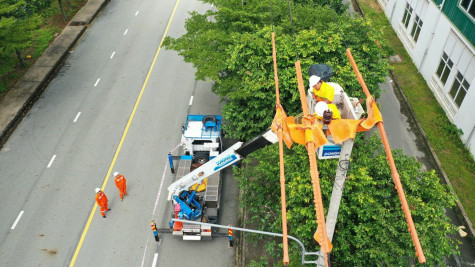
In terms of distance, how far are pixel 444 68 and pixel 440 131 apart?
483cm

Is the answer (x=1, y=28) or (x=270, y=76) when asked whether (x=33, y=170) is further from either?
(x=270, y=76)

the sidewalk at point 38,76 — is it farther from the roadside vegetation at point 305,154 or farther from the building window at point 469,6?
the building window at point 469,6

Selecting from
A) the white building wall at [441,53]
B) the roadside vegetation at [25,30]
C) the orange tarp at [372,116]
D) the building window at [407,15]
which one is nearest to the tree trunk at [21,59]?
the roadside vegetation at [25,30]

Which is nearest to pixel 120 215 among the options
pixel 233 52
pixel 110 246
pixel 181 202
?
pixel 110 246

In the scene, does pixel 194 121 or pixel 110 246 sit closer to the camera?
pixel 110 246

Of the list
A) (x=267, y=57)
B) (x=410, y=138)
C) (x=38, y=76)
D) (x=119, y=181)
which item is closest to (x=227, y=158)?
(x=267, y=57)

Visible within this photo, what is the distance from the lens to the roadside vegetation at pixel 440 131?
2158 cm

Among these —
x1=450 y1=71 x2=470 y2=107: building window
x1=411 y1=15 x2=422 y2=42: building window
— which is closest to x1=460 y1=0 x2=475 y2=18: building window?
x1=450 y1=71 x2=470 y2=107: building window

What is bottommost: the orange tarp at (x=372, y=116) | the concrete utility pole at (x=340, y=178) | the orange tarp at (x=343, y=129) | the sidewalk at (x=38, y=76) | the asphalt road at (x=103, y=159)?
the asphalt road at (x=103, y=159)

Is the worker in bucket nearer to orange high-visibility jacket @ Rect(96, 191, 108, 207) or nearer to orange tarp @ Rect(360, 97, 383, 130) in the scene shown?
orange tarp @ Rect(360, 97, 383, 130)

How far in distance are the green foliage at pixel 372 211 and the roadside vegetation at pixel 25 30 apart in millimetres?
21296

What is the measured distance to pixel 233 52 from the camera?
19.6 metres

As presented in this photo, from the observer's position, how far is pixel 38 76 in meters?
29.8

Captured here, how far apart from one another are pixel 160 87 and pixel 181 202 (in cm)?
1278
